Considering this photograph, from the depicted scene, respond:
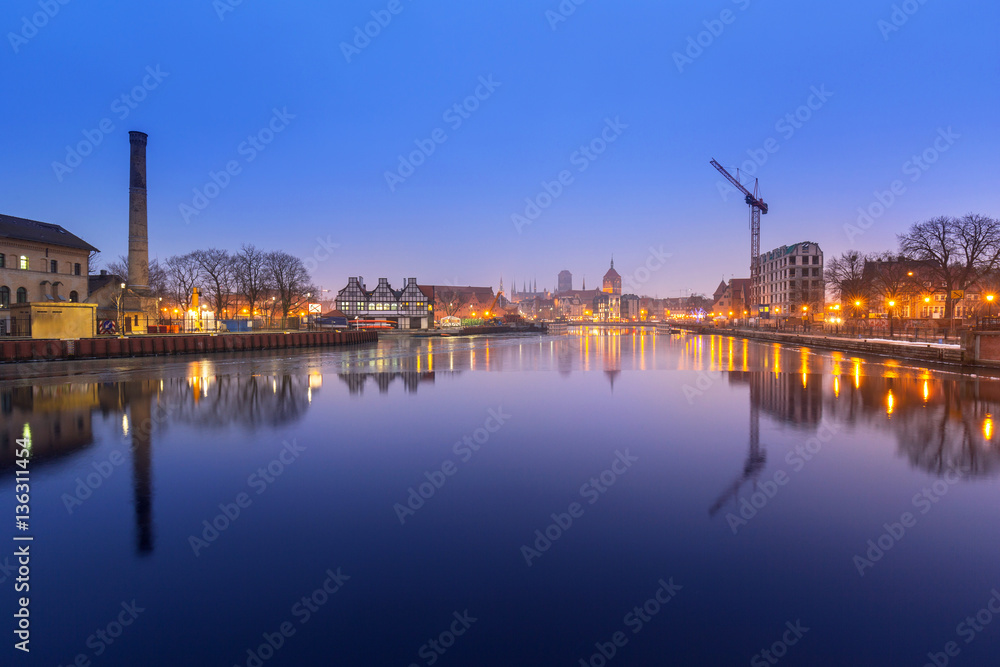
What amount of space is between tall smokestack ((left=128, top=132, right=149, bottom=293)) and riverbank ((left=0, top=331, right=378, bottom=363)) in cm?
1653

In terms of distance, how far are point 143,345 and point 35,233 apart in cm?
2983

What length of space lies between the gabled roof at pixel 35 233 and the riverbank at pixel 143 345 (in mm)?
22477

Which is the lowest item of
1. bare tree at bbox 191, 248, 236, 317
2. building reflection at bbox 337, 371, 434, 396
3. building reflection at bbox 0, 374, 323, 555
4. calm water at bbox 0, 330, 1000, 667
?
calm water at bbox 0, 330, 1000, 667

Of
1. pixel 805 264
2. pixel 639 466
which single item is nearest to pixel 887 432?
pixel 639 466

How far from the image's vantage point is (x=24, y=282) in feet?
174

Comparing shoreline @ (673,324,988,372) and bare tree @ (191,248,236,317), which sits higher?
bare tree @ (191,248,236,317)

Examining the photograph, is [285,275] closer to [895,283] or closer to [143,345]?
[143,345]

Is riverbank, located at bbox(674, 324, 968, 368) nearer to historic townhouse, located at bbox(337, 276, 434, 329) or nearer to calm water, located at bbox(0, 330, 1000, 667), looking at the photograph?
calm water, located at bbox(0, 330, 1000, 667)

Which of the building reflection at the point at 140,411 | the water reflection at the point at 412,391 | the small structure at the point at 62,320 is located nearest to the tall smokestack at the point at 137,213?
the small structure at the point at 62,320

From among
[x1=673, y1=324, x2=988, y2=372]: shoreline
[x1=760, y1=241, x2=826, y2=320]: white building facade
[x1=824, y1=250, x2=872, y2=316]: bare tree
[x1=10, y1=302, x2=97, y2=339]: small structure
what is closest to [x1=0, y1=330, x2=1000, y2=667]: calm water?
[x1=673, y1=324, x2=988, y2=372]: shoreline

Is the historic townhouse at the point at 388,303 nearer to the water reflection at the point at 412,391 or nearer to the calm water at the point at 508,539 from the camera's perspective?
the water reflection at the point at 412,391

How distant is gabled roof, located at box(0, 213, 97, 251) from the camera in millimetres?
52206

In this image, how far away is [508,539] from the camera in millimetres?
6066

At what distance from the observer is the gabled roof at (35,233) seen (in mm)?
52206
